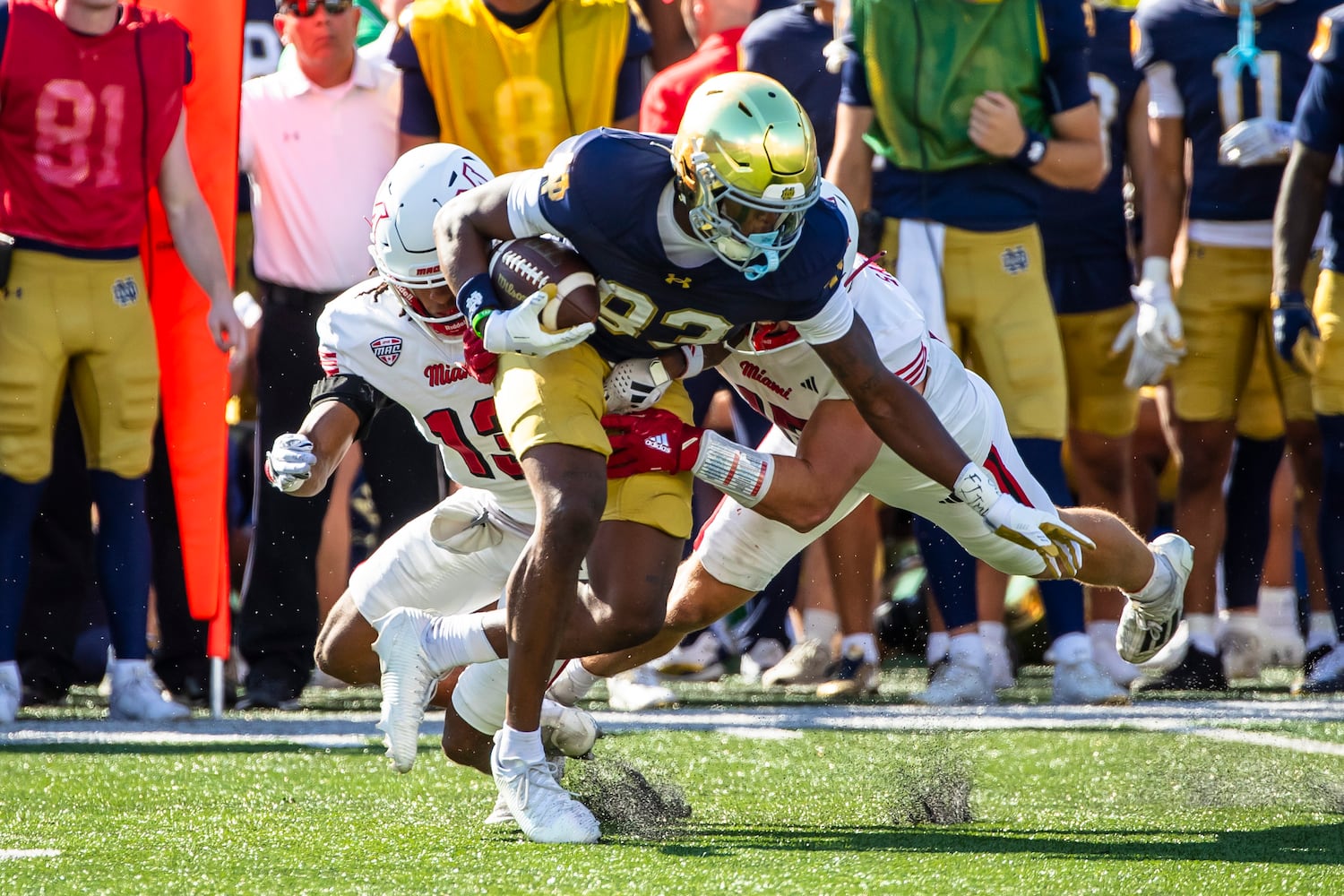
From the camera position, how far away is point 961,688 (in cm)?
588

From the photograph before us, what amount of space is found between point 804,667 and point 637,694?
84cm

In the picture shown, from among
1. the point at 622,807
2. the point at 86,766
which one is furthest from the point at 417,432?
the point at 622,807

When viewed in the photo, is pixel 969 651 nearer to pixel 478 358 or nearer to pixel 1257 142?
pixel 1257 142

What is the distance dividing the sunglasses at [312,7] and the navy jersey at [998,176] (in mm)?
1614

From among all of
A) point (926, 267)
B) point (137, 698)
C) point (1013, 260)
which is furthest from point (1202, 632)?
point (137, 698)

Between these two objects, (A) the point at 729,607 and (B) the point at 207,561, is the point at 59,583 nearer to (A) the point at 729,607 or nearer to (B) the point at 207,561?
(B) the point at 207,561

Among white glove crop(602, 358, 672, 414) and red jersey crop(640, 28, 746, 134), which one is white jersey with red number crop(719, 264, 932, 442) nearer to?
white glove crop(602, 358, 672, 414)

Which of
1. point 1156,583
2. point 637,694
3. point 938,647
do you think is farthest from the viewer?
point 938,647

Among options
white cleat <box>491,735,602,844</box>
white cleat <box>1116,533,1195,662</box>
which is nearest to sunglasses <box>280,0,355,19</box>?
white cleat <box>1116,533,1195,662</box>

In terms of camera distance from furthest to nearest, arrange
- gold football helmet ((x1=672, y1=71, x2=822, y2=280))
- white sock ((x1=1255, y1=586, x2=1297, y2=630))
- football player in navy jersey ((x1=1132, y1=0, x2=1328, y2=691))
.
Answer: white sock ((x1=1255, y1=586, x2=1297, y2=630)) → football player in navy jersey ((x1=1132, y1=0, x2=1328, y2=691)) → gold football helmet ((x1=672, y1=71, x2=822, y2=280))

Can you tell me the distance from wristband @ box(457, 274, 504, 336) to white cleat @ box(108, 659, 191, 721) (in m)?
2.34

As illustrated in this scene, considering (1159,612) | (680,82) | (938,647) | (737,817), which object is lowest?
(938,647)

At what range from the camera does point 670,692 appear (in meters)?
6.13

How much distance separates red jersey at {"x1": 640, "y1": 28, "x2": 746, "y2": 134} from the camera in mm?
6359
